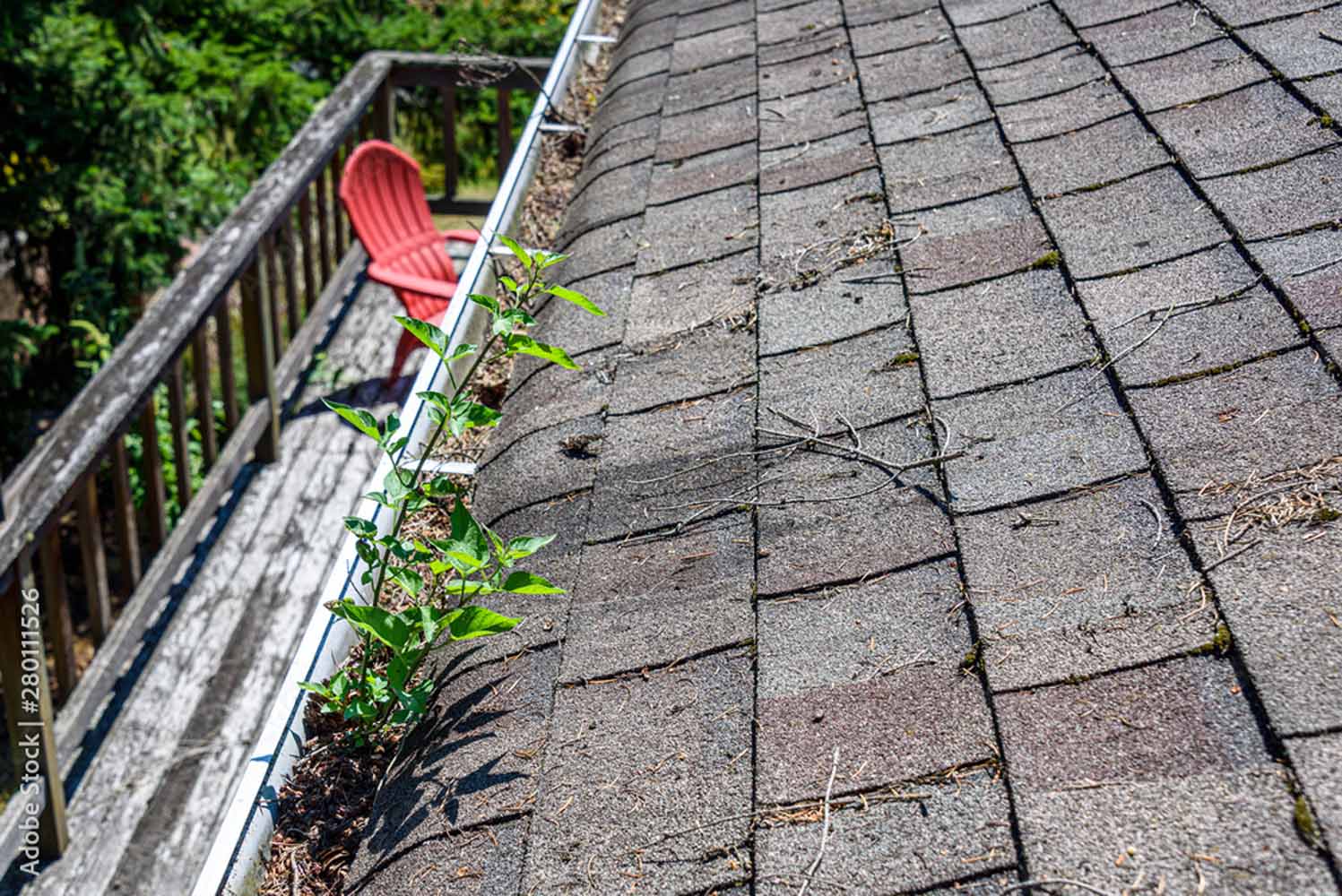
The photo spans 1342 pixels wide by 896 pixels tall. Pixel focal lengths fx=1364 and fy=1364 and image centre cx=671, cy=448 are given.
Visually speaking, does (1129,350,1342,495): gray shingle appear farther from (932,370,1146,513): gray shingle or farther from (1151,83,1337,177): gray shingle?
(1151,83,1337,177): gray shingle

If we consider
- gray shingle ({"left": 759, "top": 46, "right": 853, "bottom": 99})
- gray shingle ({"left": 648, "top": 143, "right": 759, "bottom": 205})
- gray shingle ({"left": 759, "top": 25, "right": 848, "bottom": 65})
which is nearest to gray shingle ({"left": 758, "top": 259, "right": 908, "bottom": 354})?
gray shingle ({"left": 648, "top": 143, "right": 759, "bottom": 205})

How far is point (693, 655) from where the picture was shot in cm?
189

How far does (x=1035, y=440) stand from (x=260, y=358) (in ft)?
15.8

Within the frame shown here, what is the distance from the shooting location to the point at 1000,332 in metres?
2.32

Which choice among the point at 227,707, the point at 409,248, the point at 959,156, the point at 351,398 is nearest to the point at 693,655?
the point at 959,156

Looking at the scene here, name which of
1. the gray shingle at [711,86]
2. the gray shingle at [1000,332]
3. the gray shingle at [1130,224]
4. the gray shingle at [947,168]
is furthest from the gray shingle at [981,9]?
the gray shingle at [1000,332]

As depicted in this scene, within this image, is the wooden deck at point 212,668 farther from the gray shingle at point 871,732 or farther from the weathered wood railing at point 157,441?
the gray shingle at point 871,732

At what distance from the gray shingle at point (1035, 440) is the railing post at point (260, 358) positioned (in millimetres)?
4589

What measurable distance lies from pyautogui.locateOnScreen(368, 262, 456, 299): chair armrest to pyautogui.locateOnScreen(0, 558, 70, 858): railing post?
2599 mm

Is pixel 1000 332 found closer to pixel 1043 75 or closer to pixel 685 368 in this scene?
pixel 685 368

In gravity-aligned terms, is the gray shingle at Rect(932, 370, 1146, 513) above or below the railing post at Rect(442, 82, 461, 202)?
above

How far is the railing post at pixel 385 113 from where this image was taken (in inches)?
295

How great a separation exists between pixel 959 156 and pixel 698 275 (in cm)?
64

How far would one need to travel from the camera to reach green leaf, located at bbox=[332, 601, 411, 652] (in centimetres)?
205
